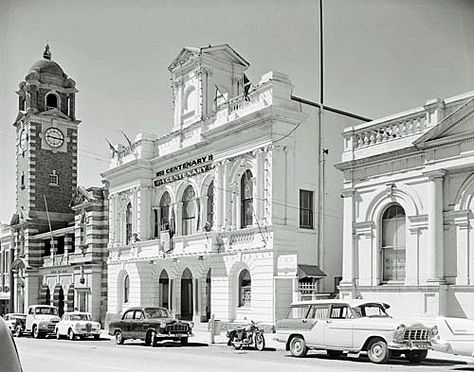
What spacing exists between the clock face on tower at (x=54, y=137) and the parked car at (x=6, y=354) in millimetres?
35977

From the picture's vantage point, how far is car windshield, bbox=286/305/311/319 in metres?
16.1

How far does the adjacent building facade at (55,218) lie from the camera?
35.0m

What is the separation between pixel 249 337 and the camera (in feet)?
58.7

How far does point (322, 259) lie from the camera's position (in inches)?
944

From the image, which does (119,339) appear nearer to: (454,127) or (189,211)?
(189,211)

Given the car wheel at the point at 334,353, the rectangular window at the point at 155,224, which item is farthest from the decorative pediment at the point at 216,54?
the car wheel at the point at 334,353

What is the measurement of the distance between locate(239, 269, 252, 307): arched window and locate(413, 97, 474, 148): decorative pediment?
8.78 metres

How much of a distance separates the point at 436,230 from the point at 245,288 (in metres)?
8.54

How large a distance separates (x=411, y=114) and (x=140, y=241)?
15.1 metres

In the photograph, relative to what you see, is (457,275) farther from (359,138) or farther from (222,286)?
(222,286)

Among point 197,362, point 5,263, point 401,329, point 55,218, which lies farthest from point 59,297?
point 401,329

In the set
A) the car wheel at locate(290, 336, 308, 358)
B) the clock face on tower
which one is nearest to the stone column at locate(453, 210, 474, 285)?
the car wheel at locate(290, 336, 308, 358)

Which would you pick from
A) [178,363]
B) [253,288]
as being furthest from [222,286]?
[178,363]

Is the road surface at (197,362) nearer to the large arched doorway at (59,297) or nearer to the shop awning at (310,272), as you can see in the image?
the shop awning at (310,272)
